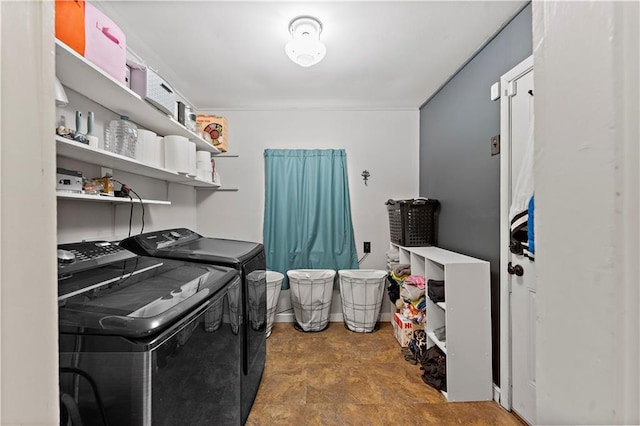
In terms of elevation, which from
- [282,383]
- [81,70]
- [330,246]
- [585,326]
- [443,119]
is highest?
[443,119]

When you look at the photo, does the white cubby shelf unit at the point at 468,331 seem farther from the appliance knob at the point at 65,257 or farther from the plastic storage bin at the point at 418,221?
the appliance knob at the point at 65,257

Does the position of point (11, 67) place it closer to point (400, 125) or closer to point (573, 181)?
point (573, 181)

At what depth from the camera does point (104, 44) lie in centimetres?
130

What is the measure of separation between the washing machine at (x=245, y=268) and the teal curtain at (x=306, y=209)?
1.05 metres

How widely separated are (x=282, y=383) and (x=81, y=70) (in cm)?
221

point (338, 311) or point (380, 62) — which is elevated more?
point (380, 62)

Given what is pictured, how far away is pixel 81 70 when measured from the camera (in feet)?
4.07

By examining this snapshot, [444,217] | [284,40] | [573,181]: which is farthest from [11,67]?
[444,217]

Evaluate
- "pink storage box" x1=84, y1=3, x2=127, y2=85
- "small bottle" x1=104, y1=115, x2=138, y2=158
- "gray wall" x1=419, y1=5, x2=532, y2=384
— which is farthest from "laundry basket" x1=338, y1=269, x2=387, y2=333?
"pink storage box" x1=84, y1=3, x2=127, y2=85

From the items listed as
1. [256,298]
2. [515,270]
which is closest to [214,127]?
[256,298]

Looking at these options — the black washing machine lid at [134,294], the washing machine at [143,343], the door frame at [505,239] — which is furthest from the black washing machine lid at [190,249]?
the door frame at [505,239]

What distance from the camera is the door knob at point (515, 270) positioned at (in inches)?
64.6

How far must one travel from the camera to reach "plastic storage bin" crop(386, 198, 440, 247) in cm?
271

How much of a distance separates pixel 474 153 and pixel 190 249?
7.22 ft
